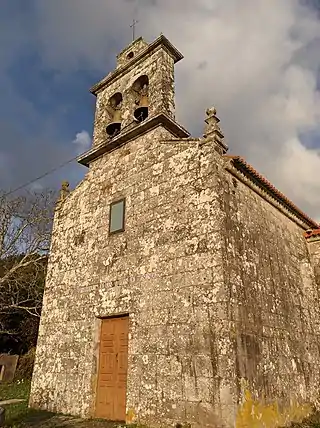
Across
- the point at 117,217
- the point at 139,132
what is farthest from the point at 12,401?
the point at 139,132

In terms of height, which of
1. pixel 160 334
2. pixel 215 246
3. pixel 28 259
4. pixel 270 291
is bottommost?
pixel 160 334

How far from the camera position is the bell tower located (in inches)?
359

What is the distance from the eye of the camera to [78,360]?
810 centimetres

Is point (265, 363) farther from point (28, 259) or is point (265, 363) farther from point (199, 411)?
point (28, 259)

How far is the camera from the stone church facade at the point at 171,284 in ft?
19.7

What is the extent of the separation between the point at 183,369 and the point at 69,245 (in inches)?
200

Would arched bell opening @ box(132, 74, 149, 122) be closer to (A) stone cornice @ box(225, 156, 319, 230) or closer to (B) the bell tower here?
(B) the bell tower

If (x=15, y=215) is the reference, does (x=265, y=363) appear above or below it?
below

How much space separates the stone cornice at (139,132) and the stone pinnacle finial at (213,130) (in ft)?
4.88

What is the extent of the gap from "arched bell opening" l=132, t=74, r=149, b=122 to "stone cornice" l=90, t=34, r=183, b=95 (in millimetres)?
606

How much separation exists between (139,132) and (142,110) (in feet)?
3.76

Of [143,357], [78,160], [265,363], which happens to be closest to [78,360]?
[143,357]

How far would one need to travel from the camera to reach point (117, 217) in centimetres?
875

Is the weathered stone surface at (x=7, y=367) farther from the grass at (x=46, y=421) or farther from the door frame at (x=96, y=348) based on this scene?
the door frame at (x=96, y=348)
